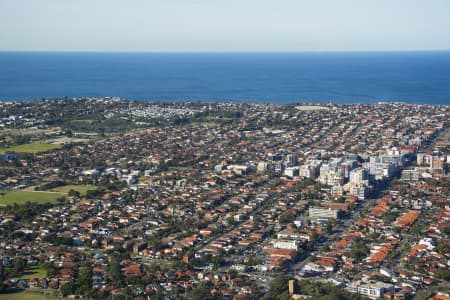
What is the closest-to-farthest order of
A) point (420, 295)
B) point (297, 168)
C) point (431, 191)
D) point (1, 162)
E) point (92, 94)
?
1. point (420, 295)
2. point (431, 191)
3. point (297, 168)
4. point (1, 162)
5. point (92, 94)

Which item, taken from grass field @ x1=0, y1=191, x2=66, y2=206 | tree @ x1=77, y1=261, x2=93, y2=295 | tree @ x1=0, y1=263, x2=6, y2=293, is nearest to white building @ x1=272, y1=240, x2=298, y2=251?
tree @ x1=77, y1=261, x2=93, y2=295

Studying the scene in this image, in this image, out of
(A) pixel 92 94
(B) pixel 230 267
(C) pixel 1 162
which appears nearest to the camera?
(B) pixel 230 267

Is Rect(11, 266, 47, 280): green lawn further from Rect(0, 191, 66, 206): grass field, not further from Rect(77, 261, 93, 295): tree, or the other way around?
Rect(0, 191, 66, 206): grass field

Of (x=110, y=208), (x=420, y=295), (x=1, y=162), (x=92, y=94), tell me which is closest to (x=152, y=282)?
(x=420, y=295)

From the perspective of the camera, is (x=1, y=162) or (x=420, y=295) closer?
(x=420, y=295)

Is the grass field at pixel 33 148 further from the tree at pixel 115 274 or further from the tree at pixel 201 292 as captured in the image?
the tree at pixel 201 292

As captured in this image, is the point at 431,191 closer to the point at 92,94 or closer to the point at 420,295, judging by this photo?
the point at 420,295
